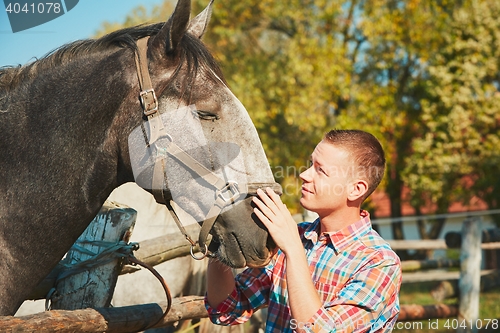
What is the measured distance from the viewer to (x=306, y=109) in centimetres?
1348

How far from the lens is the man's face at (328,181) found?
7.08 feet

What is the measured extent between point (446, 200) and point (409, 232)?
9.92m

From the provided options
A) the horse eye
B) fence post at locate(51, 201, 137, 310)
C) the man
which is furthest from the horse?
fence post at locate(51, 201, 137, 310)

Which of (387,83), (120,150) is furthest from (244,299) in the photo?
(387,83)

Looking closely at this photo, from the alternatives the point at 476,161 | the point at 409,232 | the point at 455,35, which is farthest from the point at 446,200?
the point at 409,232

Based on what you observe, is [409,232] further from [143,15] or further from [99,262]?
[99,262]

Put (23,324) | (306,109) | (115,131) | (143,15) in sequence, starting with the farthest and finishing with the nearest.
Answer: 1. (143,15)
2. (306,109)
3. (115,131)
4. (23,324)

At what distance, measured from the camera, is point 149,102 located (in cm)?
206

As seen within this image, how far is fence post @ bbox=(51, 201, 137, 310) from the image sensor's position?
2654 millimetres

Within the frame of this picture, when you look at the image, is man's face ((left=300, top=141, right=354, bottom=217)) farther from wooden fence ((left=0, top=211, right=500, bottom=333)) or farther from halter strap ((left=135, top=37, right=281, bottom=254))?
wooden fence ((left=0, top=211, right=500, bottom=333))

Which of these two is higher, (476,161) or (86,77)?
(86,77)

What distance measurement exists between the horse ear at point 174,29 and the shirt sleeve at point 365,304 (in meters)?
1.09

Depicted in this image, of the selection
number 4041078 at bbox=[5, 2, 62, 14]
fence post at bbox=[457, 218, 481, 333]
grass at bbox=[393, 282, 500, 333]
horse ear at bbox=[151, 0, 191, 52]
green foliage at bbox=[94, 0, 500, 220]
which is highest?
number 4041078 at bbox=[5, 2, 62, 14]

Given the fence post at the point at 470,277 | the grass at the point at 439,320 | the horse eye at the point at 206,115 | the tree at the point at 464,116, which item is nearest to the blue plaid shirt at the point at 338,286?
the horse eye at the point at 206,115
